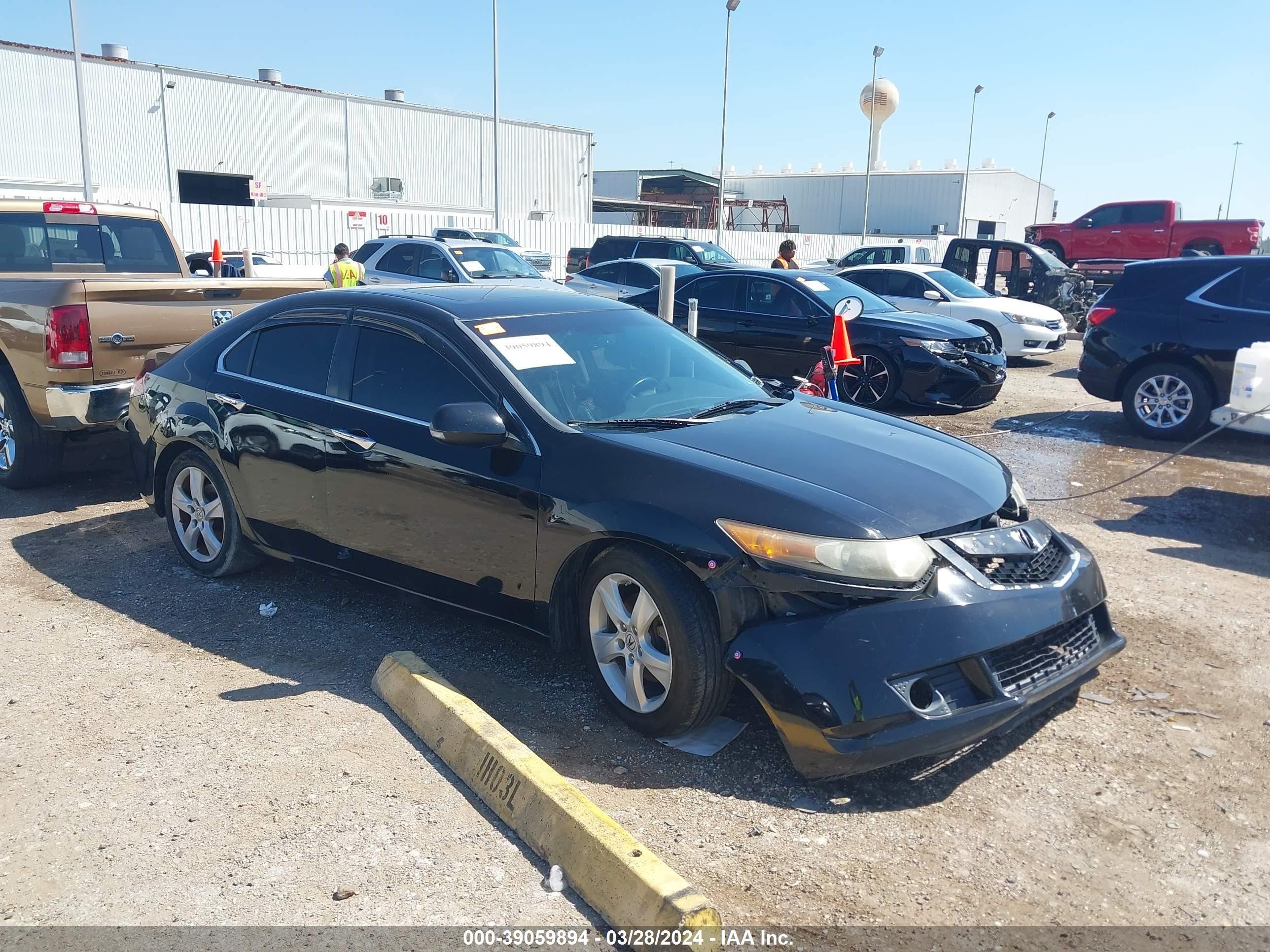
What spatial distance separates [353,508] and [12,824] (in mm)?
1858

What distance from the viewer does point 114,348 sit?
6.76 metres

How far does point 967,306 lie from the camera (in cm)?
1509

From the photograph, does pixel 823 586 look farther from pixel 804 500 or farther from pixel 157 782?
pixel 157 782

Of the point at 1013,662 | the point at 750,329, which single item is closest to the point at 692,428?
the point at 1013,662

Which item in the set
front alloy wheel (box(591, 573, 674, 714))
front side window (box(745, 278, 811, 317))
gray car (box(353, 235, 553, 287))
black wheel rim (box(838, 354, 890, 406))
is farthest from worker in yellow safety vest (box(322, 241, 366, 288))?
front alloy wheel (box(591, 573, 674, 714))

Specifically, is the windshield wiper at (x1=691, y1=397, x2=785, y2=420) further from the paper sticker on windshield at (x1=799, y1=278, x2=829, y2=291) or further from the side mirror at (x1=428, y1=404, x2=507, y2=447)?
the paper sticker on windshield at (x1=799, y1=278, x2=829, y2=291)

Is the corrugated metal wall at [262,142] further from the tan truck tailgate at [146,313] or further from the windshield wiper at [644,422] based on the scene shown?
the windshield wiper at [644,422]

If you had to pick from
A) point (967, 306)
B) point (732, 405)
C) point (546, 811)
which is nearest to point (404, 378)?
point (732, 405)

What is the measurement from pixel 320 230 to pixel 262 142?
43.0 ft

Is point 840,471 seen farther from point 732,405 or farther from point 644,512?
point 732,405

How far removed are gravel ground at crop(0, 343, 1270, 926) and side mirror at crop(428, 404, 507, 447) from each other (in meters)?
0.83

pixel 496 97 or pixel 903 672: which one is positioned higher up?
pixel 496 97

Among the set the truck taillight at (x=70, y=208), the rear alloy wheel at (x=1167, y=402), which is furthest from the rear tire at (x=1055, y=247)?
the truck taillight at (x=70, y=208)

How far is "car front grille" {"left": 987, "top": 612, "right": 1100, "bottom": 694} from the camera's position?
11.3 feet
